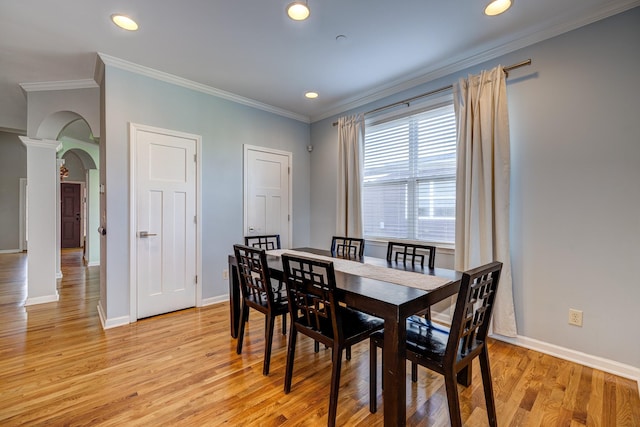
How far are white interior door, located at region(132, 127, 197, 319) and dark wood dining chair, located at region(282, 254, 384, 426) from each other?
6.78 ft

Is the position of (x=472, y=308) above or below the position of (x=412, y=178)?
below

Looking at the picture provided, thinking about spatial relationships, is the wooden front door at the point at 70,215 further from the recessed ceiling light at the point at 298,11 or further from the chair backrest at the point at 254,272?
the recessed ceiling light at the point at 298,11

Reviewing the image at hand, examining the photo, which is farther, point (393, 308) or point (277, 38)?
point (277, 38)

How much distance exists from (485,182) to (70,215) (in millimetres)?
10878

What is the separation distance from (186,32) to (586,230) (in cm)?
361

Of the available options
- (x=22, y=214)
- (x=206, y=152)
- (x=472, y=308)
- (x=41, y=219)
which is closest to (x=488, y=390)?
(x=472, y=308)

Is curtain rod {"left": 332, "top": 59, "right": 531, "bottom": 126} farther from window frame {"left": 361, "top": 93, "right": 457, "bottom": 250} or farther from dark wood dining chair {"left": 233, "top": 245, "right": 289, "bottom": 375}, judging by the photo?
dark wood dining chair {"left": 233, "top": 245, "right": 289, "bottom": 375}

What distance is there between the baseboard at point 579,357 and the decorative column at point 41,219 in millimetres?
5303

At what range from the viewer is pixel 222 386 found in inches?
76.9

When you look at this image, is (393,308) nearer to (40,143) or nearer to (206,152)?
(206,152)

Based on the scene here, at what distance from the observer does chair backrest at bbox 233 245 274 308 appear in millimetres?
2061

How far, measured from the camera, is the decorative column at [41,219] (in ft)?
11.9

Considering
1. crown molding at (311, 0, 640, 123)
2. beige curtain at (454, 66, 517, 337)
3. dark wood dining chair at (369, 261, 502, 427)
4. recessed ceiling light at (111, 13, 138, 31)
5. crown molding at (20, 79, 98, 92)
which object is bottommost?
dark wood dining chair at (369, 261, 502, 427)

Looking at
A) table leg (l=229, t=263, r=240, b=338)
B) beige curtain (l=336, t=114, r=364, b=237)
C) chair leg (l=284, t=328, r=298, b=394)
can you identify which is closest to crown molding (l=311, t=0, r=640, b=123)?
beige curtain (l=336, t=114, r=364, b=237)
